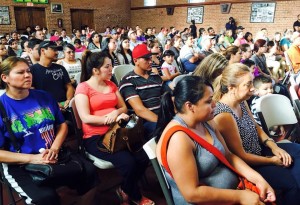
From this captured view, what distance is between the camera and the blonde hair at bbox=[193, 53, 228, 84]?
2518mm

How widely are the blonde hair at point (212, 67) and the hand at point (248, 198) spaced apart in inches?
51.1

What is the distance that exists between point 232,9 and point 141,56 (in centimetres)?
1154

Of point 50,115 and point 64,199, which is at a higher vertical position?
point 50,115

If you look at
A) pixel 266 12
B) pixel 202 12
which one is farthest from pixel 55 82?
pixel 202 12

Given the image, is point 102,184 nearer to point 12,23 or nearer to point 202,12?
point 12,23

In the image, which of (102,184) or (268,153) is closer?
(268,153)

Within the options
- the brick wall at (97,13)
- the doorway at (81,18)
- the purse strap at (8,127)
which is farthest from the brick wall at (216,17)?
the purse strap at (8,127)

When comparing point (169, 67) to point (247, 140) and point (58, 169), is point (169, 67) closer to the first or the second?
point (247, 140)

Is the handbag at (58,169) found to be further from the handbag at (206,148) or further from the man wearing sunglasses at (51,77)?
the man wearing sunglasses at (51,77)

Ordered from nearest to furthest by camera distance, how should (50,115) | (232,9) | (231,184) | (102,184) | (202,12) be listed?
(231,184)
(50,115)
(102,184)
(232,9)
(202,12)

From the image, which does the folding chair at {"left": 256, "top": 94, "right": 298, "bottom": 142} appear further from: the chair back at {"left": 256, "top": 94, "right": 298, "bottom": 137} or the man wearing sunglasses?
the man wearing sunglasses

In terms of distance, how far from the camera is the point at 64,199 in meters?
2.30

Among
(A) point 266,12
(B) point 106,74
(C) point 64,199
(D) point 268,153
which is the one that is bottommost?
(C) point 64,199

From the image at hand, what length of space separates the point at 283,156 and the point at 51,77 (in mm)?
2412
